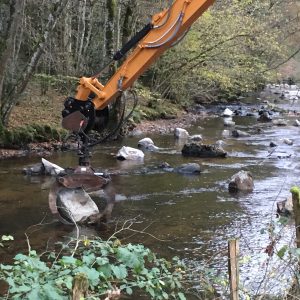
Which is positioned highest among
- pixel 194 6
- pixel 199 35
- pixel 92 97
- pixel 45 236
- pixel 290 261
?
pixel 199 35

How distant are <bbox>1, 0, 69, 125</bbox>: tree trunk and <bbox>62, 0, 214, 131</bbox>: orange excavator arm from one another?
517cm

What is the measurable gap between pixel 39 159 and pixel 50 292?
1070cm

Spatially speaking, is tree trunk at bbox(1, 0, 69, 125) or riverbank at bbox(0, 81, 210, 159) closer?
tree trunk at bbox(1, 0, 69, 125)

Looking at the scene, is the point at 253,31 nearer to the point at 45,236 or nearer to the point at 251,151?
the point at 251,151

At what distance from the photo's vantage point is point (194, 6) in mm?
8328

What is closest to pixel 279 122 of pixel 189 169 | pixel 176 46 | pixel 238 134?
pixel 238 134

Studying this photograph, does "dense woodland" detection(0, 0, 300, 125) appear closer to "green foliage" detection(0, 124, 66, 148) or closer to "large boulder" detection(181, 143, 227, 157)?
"green foliage" detection(0, 124, 66, 148)

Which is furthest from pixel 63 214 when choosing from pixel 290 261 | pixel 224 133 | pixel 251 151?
pixel 224 133

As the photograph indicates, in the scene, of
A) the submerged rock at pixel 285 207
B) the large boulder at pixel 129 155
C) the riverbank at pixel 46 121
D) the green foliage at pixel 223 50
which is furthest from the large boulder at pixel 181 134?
the submerged rock at pixel 285 207

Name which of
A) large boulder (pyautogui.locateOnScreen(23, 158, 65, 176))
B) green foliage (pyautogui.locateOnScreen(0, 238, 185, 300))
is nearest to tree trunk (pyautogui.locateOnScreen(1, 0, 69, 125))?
large boulder (pyautogui.locateOnScreen(23, 158, 65, 176))

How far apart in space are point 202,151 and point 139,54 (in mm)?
5711

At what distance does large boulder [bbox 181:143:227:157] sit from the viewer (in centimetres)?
1391

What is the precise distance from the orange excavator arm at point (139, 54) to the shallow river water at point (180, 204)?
1652 millimetres

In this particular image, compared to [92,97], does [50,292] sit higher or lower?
lower
